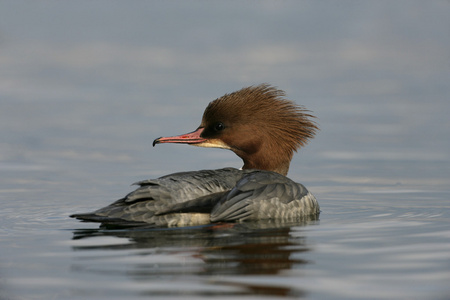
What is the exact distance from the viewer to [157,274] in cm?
462

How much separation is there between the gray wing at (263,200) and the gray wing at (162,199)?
13 cm

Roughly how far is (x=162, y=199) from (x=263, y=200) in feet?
2.96

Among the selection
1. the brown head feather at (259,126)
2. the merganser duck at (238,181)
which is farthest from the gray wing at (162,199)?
the brown head feather at (259,126)

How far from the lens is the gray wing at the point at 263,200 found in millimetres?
6605

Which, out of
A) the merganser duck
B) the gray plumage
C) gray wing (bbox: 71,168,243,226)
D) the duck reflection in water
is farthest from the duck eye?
the duck reflection in water

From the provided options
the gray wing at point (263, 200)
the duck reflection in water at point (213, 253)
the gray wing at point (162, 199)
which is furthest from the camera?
the gray wing at point (263, 200)

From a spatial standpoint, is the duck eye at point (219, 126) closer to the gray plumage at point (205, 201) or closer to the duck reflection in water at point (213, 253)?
the gray plumage at point (205, 201)

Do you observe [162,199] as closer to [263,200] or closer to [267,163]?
[263,200]

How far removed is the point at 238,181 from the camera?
699cm

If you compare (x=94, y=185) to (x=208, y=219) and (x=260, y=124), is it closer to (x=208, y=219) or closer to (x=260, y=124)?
(x=260, y=124)

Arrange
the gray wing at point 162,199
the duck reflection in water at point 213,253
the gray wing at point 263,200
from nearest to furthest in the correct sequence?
the duck reflection in water at point 213,253
the gray wing at point 162,199
the gray wing at point 263,200

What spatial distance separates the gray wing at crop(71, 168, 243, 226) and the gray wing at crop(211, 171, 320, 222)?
127 millimetres

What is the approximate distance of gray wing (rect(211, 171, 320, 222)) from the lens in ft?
21.7

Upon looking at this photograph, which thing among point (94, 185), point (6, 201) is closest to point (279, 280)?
point (6, 201)
